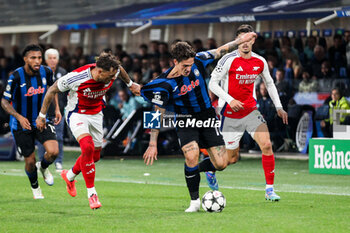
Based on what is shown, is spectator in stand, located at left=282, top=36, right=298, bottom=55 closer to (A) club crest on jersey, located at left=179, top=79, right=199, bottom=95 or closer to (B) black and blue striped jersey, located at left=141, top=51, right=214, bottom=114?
(B) black and blue striped jersey, located at left=141, top=51, right=214, bottom=114

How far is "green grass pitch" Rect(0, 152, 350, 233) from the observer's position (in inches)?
314

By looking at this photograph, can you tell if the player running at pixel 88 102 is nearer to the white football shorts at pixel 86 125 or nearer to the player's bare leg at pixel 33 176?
the white football shorts at pixel 86 125

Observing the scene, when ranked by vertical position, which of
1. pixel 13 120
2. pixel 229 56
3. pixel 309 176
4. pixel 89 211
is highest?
pixel 229 56

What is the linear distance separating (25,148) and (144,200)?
1.88 metres

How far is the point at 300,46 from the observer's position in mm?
19484

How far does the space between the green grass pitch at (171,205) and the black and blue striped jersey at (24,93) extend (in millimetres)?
1186

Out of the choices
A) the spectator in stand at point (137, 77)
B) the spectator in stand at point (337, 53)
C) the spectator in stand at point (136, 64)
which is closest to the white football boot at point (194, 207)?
the spectator in stand at point (337, 53)

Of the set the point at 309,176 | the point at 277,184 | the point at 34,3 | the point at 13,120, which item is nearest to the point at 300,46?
the point at 309,176

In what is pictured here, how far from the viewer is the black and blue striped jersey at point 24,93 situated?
1104 cm

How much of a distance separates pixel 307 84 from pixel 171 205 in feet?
29.8

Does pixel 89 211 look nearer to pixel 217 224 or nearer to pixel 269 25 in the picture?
pixel 217 224

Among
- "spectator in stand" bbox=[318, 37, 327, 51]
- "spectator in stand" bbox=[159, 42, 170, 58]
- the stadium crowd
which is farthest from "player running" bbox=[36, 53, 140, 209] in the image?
"spectator in stand" bbox=[159, 42, 170, 58]

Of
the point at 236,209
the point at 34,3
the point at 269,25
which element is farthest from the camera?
the point at 34,3

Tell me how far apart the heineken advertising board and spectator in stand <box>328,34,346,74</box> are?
3.83m
